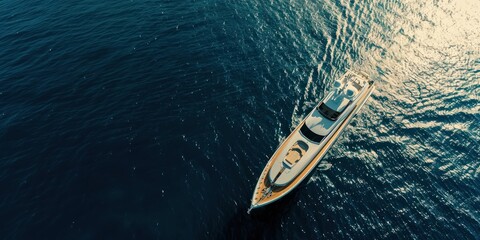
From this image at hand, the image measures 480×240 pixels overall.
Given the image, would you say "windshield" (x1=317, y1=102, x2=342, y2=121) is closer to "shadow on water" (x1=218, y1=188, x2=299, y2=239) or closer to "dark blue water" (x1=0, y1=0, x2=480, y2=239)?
"dark blue water" (x1=0, y1=0, x2=480, y2=239)

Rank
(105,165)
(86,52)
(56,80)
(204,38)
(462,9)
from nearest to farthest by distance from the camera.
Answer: (105,165), (56,80), (86,52), (204,38), (462,9)

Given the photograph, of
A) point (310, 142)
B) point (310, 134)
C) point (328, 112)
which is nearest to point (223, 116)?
point (310, 134)

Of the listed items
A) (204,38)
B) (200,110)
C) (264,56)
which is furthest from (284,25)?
(200,110)

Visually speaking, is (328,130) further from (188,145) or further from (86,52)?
(86,52)

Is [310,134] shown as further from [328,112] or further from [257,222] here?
[257,222]

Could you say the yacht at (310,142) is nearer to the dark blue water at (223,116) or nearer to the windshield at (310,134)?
the windshield at (310,134)

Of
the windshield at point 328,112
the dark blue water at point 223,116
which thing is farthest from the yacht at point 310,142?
the dark blue water at point 223,116
